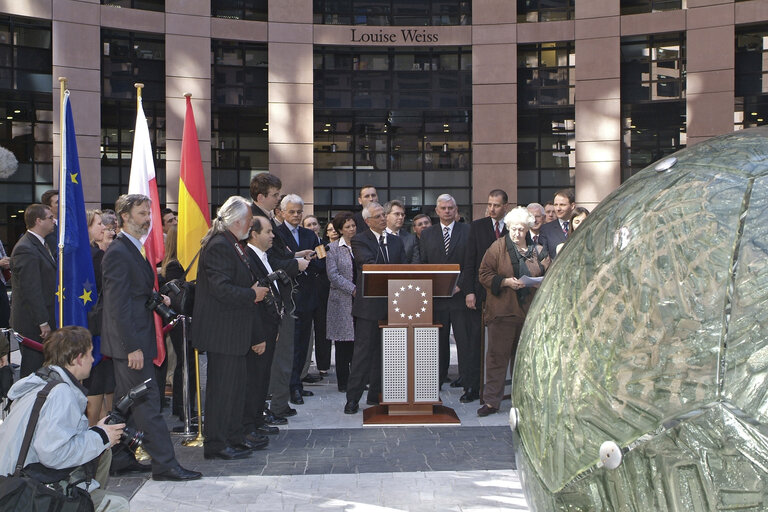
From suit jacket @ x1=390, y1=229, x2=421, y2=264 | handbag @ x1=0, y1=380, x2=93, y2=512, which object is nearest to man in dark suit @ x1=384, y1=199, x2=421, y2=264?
suit jacket @ x1=390, y1=229, x2=421, y2=264

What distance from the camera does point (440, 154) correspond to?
24.8 metres

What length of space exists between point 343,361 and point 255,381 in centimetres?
277

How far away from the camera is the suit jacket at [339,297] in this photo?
9.21 m

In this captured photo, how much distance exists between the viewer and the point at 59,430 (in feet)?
12.2

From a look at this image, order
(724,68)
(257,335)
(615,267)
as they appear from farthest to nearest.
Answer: (724,68), (257,335), (615,267)

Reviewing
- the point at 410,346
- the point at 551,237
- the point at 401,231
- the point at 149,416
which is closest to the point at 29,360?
the point at 149,416

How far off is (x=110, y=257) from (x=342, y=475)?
7.55 ft

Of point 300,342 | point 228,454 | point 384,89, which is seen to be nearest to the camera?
point 228,454

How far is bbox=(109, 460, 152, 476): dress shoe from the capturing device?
19.7 ft

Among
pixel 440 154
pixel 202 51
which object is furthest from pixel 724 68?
pixel 202 51

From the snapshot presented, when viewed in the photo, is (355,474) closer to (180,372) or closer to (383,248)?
(180,372)

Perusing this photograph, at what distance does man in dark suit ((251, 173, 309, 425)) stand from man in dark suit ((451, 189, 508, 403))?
79.5 inches

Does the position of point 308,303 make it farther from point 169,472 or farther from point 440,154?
point 440,154

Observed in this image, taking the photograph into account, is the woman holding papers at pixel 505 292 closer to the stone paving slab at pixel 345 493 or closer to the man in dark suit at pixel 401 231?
the man in dark suit at pixel 401 231
